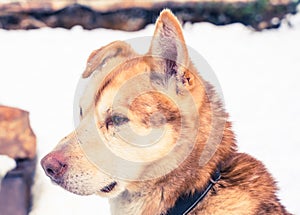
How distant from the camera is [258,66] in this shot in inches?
101

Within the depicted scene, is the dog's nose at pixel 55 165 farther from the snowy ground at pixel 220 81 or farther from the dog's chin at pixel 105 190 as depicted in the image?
the snowy ground at pixel 220 81

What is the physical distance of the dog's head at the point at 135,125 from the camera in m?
1.43

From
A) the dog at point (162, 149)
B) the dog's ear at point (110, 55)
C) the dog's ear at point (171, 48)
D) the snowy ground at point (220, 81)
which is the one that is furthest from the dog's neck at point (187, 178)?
the snowy ground at point (220, 81)

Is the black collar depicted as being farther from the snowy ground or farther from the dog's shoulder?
the snowy ground

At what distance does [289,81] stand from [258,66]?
0.16 metres

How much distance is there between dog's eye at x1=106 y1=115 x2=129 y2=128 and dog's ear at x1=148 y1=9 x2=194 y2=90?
0.51 ft

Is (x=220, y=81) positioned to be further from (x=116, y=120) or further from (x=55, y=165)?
(x=55, y=165)

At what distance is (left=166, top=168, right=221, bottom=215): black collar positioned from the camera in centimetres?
145

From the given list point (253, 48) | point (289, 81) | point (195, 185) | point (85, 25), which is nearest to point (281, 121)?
point (289, 81)

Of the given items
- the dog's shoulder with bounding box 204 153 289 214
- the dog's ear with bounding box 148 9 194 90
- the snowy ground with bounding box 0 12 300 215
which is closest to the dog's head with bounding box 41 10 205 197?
the dog's ear with bounding box 148 9 194 90

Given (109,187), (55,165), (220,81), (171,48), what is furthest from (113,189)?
(220,81)

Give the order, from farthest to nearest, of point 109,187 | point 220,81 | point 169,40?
point 220,81, point 109,187, point 169,40

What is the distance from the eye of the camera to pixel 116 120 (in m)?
1.47

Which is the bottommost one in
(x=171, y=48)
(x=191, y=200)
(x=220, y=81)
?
(x=220, y=81)
